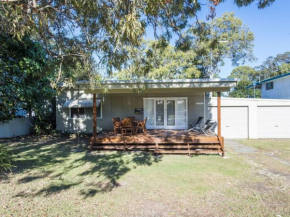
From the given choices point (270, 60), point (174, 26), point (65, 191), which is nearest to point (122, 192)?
point (65, 191)

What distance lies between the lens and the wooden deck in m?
7.53

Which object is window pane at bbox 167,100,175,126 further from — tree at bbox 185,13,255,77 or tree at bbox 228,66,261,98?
tree at bbox 228,66,261,98

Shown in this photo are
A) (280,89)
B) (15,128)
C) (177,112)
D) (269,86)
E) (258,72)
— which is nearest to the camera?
(177,112)

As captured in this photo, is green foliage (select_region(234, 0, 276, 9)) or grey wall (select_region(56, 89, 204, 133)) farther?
grey wall (select_region(56, 89, 204, 133))

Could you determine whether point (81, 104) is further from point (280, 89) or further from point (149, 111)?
point (280, 89)

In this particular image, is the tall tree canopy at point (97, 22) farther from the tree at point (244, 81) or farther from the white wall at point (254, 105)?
the tree at point (244, 81)

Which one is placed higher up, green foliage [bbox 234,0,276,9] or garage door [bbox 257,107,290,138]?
green foliage [bbox 234,0,276,9]

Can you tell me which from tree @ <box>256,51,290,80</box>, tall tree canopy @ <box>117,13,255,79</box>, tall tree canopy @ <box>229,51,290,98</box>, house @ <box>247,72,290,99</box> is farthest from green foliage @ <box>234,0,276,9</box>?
tree @ <box>256,51,290,80</box>

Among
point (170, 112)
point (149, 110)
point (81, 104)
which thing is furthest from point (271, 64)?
point (81, 104)

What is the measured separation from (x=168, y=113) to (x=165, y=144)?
3.00 metres

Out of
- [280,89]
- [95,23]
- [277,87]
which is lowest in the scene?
[280,89]

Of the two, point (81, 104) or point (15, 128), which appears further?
point (81, 104)

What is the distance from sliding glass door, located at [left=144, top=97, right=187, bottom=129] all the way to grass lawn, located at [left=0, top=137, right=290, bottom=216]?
4164 mm

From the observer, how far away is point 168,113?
10867mm
